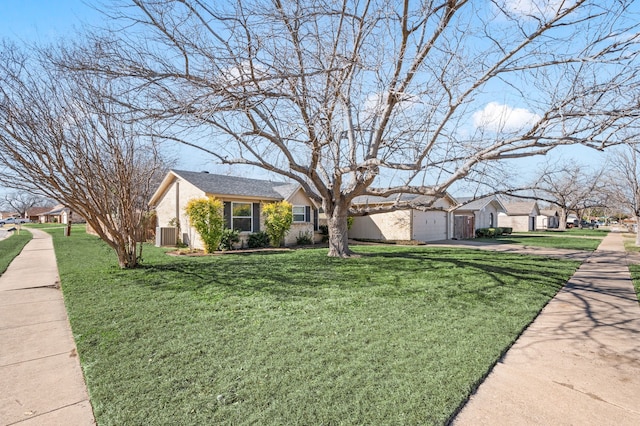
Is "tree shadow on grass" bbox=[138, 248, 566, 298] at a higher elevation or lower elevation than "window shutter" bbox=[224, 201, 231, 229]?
lower

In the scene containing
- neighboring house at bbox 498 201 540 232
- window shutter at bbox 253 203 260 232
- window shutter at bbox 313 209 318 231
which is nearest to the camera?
window shutter at bbox 253 203 260 232

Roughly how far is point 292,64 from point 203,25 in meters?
1.56

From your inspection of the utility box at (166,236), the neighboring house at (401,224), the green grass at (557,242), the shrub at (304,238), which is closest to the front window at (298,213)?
the shrub at (304,238)

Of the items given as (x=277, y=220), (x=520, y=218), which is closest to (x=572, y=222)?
(x=520, y=218)

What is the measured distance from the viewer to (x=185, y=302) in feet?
18.5

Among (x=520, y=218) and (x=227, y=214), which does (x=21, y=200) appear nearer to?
(x=227, y=214)

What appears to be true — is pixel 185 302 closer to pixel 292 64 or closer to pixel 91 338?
pixel 91 338

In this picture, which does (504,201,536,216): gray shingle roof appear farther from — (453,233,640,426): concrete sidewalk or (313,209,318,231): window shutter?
(453,233,640,426): concrete sidewalk

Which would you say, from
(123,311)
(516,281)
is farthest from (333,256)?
(123,311)

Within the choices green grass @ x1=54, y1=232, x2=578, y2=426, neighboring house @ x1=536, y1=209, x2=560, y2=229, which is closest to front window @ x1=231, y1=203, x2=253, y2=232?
green grass @ x1=54, y1=232, x2=578, y2=426

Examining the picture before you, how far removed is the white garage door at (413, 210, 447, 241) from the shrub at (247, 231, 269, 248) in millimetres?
9054

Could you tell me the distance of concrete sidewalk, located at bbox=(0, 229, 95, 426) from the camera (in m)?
2.65

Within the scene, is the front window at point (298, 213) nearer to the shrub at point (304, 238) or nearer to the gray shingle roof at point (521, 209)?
the shrub at point (304, 238)

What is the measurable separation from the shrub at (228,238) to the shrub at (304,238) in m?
3.45
